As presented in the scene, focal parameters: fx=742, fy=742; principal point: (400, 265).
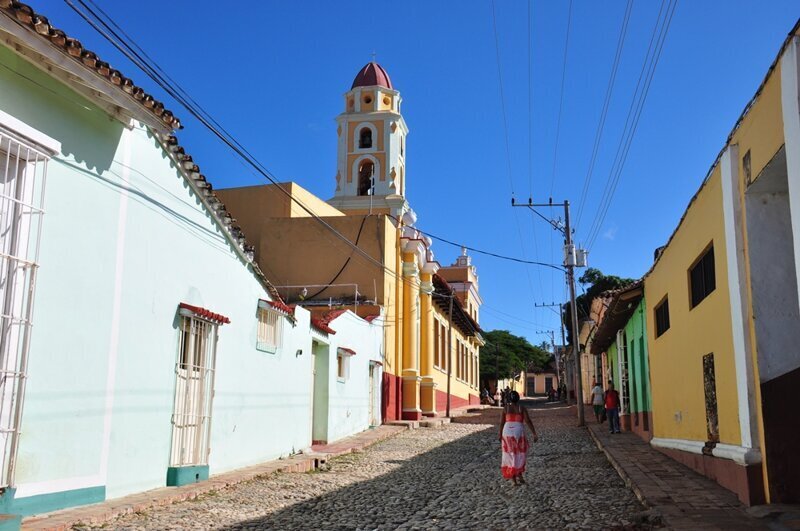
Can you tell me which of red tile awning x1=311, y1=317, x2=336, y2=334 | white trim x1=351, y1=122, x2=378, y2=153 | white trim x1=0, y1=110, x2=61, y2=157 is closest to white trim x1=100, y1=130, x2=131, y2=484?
white trim x1=0, y1=110, x2=61, y2=157

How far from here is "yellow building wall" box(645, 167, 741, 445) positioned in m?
7.29

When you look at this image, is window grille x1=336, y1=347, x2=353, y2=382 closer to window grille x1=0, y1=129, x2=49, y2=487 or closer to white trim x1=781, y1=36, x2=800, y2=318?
window grille x1=0, y1=129, x2=49, y2=487

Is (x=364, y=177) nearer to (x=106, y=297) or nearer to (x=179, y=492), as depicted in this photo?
(x=179, y=492)

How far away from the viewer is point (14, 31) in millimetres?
5684

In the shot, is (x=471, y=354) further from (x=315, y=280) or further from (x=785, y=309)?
(x=785, y=309)

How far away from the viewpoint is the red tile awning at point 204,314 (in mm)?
8775

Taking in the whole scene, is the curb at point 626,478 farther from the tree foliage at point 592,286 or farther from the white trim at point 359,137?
the tree foliage at point 592,286

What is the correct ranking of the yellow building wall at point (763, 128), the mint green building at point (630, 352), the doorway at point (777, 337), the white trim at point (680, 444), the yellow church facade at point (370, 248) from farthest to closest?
the yellow church facade at point (370, 248)
the mint green building at point (630, 352)
the white trim at point (680, 444)
the doorway at point (777, 337)
the yellow building wall at point (763, 128)

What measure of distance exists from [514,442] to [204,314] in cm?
415

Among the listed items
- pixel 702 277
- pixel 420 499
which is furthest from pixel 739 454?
pixel 420 499

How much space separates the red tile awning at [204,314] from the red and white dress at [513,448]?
3.89 metres

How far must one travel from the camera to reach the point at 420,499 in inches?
327

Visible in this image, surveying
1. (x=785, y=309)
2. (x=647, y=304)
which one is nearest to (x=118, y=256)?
(x=785, y=309)

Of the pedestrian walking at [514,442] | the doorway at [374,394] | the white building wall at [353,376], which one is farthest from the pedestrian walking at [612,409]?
the pedestrian walking at [514,442]
